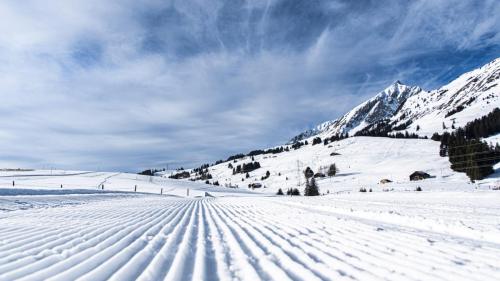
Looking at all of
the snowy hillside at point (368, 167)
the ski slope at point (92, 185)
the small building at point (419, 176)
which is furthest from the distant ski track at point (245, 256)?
the small building at point (419, 176)

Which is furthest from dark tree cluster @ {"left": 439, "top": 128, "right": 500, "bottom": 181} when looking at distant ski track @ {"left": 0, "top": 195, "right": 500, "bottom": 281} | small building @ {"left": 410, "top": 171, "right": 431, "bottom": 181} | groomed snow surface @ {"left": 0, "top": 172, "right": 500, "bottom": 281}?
distant ski track @ {"left": 0, "top": 195, "right": 500, "bottom": 281}

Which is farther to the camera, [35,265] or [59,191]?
[59,191]

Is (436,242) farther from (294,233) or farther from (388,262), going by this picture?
(294,233)

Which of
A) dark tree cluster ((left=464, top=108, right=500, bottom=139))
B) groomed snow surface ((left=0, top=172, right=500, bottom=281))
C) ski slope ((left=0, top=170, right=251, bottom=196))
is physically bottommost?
groomed snow surface ((left=0, top=172, right=500, bottom=281))

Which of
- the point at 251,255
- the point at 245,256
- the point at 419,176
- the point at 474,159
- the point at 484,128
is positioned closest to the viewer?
the point at 245,256

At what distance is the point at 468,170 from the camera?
8138 cm

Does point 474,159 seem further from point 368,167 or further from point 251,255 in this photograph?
point 251,255

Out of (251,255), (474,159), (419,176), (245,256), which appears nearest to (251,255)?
(251,255)

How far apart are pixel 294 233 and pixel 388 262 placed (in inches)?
156

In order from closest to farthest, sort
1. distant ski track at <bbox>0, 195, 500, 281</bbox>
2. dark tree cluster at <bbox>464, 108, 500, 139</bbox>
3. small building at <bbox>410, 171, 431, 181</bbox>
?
distant ski track at <bbox>0, 195, 500, 281</bbox>
small building at <bbox>410, 171, 431, 181</bbox>
dark tree cluster at <bbox>464, 108, 500, 139</bbox>

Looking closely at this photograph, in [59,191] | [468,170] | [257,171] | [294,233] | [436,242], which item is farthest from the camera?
[257,171]

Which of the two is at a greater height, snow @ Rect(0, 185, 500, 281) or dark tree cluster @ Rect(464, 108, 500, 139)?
dark tree cluster @ Rect(464, 108, 500, 139)

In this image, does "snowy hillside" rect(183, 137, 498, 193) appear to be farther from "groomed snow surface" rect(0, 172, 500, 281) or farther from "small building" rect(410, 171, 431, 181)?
"groomed snow surface" rect(0, 172, 500, 281)

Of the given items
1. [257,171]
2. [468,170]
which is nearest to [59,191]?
[468,170]
